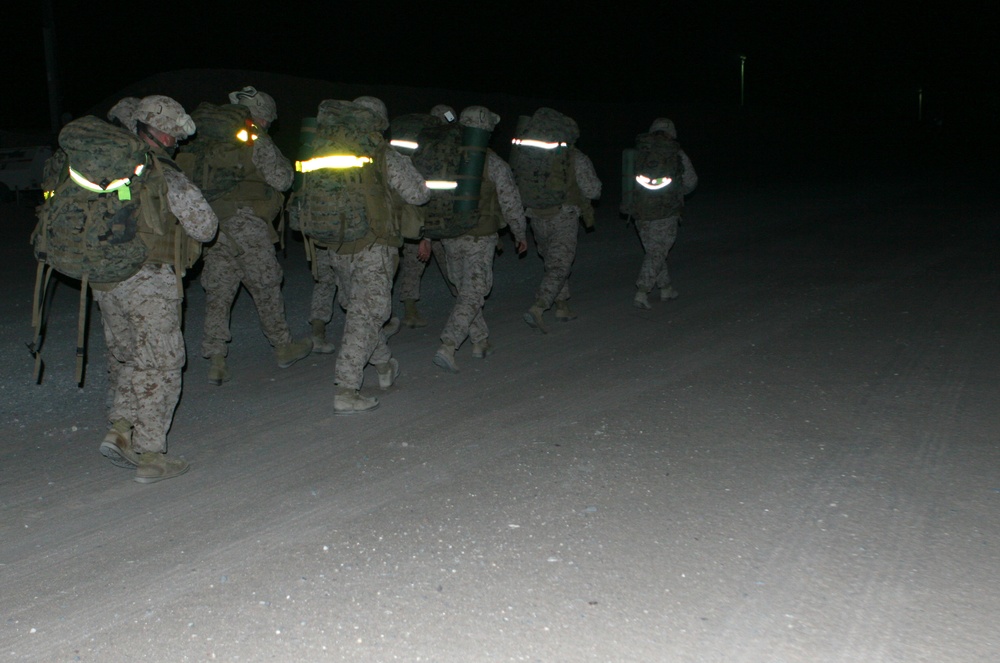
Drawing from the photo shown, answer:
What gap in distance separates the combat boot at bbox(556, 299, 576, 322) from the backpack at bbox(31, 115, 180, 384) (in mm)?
4674

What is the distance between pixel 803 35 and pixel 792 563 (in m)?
77.8

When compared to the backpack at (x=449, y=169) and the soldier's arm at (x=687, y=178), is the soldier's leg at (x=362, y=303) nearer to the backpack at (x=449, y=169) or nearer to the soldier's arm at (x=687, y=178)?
the backpack at (x=449, y=169)

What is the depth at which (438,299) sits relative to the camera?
9711 mm

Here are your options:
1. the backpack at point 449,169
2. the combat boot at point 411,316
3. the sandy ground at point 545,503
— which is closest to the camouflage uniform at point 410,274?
the combat boot at point 411,316

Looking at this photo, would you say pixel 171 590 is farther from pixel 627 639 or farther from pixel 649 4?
pixel 649 4

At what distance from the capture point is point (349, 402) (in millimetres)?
6074

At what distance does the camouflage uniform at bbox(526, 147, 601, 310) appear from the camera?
836 cm

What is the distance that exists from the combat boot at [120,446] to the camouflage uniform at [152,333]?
0.05 m

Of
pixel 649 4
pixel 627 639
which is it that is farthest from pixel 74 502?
pixel 649 4

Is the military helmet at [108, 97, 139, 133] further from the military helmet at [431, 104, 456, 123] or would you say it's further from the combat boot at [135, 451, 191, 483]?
the military helmet at [431, 104, 456, 123]

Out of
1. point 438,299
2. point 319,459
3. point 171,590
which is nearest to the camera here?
point 171,590

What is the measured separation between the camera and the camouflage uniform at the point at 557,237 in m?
8.36

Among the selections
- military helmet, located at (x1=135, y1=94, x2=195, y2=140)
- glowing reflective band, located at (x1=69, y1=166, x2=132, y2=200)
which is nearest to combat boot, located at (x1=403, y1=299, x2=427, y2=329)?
military helmet, located at (x1=135, y1=94, x2=195, y2=140)

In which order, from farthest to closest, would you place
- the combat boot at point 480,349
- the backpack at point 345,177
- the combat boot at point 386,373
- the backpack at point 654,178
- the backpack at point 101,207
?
the backpack at point 654,178, the combat boot at point 480,349, the combat boot at point 386,373, the backpack at point 345,177, the backpack at point 101,207
